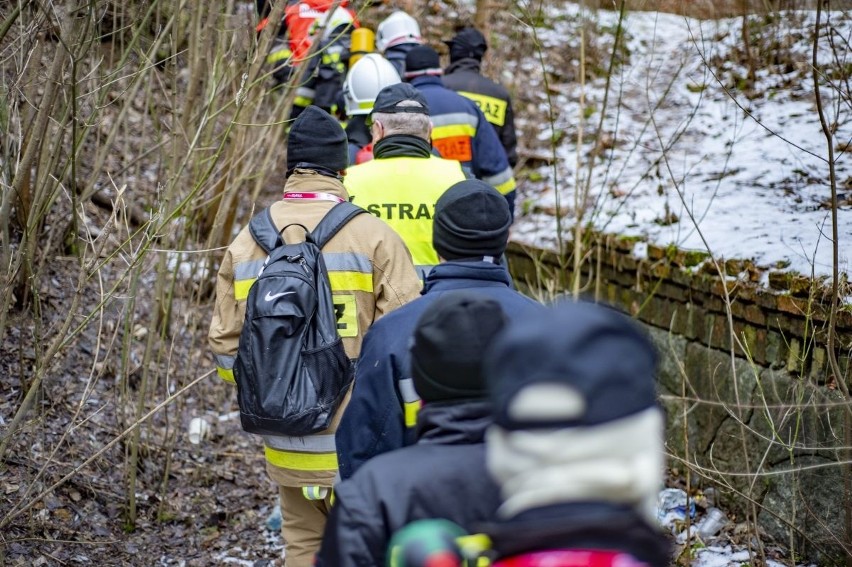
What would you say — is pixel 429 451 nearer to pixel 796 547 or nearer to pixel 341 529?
pixel 341 529

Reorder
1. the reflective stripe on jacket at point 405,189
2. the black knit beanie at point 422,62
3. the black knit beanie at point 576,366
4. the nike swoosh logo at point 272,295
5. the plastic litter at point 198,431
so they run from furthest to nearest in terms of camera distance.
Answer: the black knit beanie at point 422,62 → the plastic litter at point 198,431 → the reflective stripe on jacket at point 405,189 → the nike swoosh logo at point 272,295 → the black knit beanie at point 576,366

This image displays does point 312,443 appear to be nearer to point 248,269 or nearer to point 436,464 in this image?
→ point 248,269

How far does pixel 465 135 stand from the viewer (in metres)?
5.85

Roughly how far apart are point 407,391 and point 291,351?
59 centimetres

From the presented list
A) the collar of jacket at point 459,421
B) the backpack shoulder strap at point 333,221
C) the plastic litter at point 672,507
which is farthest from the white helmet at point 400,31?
the collar of jacket at point 459,421

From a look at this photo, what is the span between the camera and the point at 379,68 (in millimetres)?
5676

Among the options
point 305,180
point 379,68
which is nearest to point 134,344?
point 379,68

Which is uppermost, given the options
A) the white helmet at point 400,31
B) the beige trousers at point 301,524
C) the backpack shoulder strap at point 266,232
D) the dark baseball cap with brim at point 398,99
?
the white helmet at point 400,31

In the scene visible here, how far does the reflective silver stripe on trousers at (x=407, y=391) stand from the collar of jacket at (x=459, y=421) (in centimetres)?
89

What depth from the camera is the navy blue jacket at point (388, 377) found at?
9.07 ft

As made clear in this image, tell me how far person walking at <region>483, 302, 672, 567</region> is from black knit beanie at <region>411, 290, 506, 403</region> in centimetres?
44

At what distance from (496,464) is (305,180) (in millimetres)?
2361

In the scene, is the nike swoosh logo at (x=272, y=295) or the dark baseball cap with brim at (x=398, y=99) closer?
the nike swoosh logo at (x=272, y=295)

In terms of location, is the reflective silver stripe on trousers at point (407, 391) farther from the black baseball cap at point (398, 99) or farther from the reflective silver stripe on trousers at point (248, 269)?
the black baseball cap at point (398, 99)
